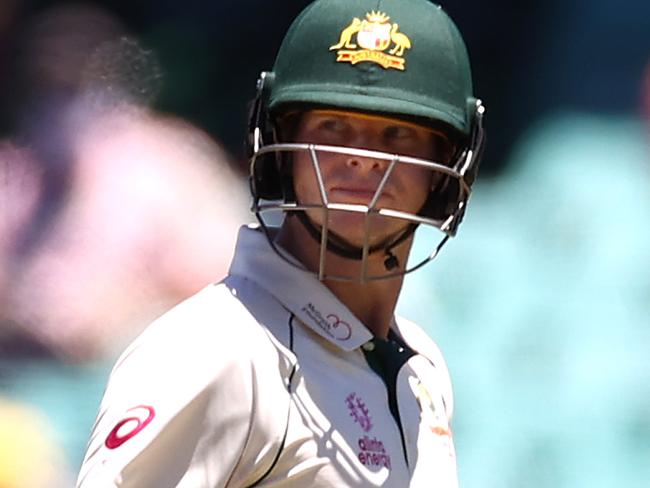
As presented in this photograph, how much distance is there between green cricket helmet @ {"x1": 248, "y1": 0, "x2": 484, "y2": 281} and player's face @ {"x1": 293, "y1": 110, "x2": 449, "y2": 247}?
2cm

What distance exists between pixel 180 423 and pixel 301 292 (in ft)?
0.92

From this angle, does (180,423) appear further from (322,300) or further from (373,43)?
(373,43)

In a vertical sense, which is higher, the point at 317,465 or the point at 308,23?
the point at 308,23

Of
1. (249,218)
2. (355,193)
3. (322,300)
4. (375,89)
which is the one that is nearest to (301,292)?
(322,300)

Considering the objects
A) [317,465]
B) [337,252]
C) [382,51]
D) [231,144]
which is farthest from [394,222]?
[231,144]

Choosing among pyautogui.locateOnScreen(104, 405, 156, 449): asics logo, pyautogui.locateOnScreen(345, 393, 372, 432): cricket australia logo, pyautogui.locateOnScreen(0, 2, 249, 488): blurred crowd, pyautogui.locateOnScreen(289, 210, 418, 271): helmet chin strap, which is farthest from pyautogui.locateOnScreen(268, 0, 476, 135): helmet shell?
pyautogui.locateOnScreen(0, 2, 249, 488): blurred crowd

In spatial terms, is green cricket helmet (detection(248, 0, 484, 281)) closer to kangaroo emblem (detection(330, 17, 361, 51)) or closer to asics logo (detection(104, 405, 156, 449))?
kangaroo emblem (detection(330, 17, 361, 51))

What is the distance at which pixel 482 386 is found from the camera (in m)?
3.50

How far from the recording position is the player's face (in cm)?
187

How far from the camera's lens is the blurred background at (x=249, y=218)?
340cm

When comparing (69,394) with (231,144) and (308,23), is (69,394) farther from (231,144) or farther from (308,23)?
(308,23)

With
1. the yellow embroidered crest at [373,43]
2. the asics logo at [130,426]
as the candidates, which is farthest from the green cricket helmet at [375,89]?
the asics logo at [130,426]

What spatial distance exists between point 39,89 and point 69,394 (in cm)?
66

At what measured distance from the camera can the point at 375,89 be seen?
190cm
